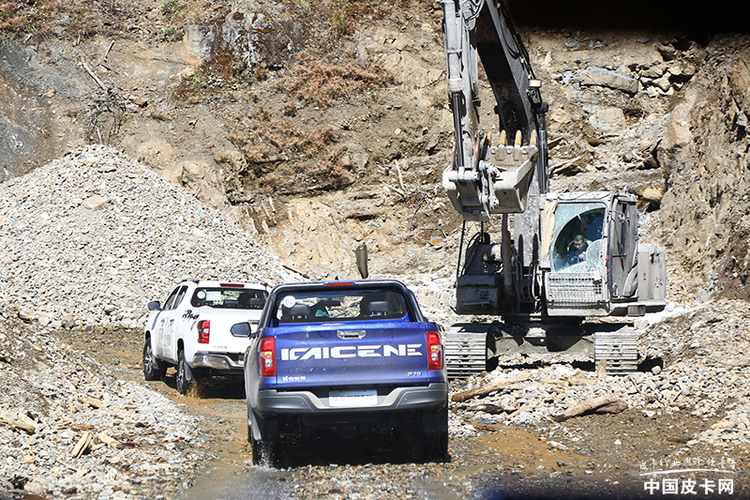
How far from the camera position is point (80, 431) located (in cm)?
843

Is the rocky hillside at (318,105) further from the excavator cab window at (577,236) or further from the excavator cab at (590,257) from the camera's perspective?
the excavator cab window at (577,236)

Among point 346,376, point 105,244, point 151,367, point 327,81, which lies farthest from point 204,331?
point 327,81

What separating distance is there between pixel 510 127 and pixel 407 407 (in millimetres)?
7413

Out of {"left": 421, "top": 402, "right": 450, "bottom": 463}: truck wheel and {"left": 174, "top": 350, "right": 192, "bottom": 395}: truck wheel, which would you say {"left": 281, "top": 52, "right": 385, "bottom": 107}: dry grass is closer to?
{"left": 174, "top": 350, "right": 192, "bottom": 395}: truck wheel

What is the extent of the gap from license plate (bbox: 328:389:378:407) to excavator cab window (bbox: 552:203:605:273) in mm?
6690

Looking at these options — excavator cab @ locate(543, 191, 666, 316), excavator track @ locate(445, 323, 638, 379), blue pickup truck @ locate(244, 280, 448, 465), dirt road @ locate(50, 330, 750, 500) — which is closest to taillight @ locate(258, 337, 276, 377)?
blue pickup truck @ locate(244, 280, 448, 465)

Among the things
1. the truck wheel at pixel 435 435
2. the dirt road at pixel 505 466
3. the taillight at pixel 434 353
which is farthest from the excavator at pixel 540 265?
the truck wheel at pixel 435 435

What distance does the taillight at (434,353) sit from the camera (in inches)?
290

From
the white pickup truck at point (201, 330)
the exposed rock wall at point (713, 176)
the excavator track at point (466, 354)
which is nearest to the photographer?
the white pickup truck at point (201, 330)

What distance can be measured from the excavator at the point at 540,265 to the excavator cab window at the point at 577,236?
2 centimetres

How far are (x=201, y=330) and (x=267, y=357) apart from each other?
193 inches

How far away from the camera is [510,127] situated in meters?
13.5

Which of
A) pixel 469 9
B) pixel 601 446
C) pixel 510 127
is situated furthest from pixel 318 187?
pixel 601 446

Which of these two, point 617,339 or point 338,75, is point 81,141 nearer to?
point 338,75
